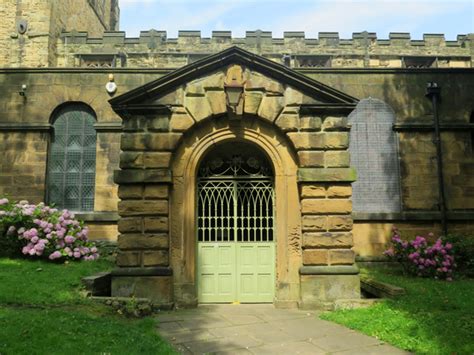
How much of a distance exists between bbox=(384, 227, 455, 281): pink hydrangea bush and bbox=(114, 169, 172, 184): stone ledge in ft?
20.6

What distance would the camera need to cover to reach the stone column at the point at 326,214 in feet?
26.6

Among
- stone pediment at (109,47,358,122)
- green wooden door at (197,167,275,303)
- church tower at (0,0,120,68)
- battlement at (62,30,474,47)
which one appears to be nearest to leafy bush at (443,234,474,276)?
stone pediment at (109,47,358,122)

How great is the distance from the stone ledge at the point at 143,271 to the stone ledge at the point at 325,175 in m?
3.13

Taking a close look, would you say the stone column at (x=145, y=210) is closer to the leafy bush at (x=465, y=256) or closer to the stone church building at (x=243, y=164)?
the stone church building at (x=243, y=164)

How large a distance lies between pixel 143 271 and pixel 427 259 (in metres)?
6.70

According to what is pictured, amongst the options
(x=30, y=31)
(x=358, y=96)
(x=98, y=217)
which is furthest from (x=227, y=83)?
(x=30, y=31)

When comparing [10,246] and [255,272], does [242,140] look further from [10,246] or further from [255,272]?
[10,246]

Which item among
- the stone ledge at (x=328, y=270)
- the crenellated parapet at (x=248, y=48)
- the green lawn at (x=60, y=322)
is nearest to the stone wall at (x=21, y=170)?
the green lawn at (x=60, y=322)

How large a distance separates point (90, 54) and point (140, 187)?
19267 mm

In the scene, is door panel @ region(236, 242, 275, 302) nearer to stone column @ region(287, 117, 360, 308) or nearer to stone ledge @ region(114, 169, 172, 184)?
stone column @ region(287, 117, 360, 308)

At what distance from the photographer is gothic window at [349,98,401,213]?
12.8 metres

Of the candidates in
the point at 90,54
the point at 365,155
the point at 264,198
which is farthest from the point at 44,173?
the point at 90,54

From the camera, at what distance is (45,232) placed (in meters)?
10.6

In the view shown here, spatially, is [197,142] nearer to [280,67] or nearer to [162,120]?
[162,120]
